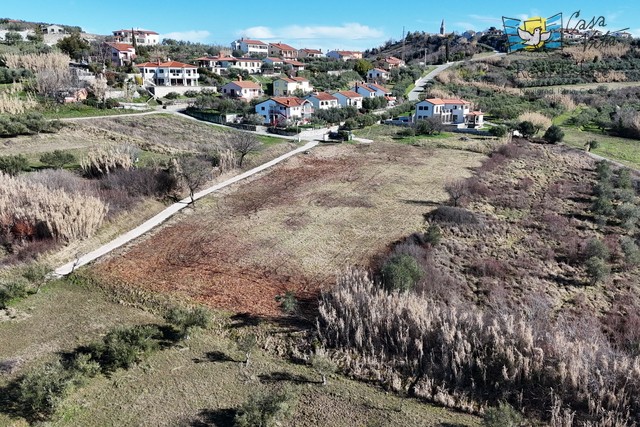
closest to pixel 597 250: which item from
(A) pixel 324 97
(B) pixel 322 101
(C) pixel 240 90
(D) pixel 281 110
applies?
(D) pixel 281 110

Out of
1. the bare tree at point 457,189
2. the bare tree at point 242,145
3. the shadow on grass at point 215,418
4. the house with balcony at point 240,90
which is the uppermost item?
the house with balcony at point 240,90

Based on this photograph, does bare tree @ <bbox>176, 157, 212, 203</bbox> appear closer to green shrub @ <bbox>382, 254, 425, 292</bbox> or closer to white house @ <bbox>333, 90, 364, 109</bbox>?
green shrub @ <bbox>382, 254, 425, 292</bbox>

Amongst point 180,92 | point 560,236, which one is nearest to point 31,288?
point 560,236

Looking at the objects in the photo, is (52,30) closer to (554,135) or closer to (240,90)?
(240,90)

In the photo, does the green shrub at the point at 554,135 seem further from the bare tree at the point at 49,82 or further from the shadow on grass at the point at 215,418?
the bare tree at the point at 49,82

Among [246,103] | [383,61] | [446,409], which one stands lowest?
[446,409]

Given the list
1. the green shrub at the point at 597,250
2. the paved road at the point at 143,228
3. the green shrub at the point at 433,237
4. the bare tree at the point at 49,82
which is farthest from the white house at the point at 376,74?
the green shrub at the point at 597,250

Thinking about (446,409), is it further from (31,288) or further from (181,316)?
(31,288)
